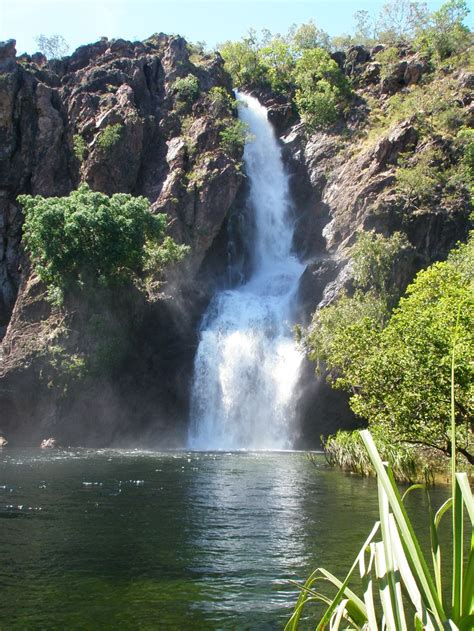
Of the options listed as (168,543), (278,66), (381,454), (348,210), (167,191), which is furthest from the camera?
(278,66)

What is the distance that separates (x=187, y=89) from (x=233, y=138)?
29.4 feet

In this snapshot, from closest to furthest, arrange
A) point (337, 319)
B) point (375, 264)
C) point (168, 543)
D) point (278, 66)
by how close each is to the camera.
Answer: point (168, 543) → point (337, 319) → point (375, 264) → point (278, 66)

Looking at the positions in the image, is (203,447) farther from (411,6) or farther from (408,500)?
(411,6)

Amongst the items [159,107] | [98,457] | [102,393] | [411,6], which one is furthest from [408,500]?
[411,6]

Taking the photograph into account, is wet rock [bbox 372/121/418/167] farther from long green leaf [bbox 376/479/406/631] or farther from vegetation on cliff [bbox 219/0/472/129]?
long green leaf [bbox 376/479/406/631]

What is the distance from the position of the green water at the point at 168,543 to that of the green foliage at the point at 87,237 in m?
23.1

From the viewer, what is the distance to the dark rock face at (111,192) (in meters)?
44.7

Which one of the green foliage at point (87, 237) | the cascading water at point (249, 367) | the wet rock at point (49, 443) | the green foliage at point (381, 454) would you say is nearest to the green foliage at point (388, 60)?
the cascading water at point (249, 367)

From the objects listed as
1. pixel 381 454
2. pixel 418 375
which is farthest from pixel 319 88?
Answer: pixel 418 375

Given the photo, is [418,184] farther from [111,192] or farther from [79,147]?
[79,147]

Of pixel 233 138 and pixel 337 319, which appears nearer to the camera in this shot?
pixel 337 319

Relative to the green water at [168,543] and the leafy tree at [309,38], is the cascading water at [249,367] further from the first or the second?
the leafy tree at [309,38]

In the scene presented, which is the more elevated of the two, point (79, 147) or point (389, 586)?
point (79, 147)

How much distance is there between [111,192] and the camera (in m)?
54.3
